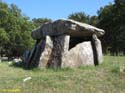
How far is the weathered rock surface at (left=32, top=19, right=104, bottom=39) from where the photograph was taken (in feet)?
76.3

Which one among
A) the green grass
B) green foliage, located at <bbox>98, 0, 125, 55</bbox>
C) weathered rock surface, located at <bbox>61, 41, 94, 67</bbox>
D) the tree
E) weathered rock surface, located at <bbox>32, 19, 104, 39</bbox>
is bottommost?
the green grass

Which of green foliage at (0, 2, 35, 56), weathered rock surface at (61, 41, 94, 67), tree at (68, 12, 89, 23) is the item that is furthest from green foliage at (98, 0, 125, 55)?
weathered rock surface at (61, 41, 94, 67)

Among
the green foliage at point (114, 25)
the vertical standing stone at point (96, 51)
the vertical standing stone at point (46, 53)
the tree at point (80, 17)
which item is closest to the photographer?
the vertical standing stone at point (46, 53)

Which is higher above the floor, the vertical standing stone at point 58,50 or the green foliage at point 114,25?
the green foliage at point 114,25

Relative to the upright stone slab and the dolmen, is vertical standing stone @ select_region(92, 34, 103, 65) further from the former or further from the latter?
the upright stone slab

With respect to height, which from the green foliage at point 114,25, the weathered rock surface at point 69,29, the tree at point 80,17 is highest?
the tree at point 80,17

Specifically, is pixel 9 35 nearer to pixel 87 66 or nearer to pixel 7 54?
pixel 7 54

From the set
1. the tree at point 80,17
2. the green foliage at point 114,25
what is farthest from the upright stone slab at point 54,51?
the tree at point 80,17

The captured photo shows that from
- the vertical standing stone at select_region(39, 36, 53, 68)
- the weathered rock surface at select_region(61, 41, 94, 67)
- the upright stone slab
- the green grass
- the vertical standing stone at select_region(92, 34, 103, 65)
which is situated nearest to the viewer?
the green grass

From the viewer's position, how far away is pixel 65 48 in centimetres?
2284

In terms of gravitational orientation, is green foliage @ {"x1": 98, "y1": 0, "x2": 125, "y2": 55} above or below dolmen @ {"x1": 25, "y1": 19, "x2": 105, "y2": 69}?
above

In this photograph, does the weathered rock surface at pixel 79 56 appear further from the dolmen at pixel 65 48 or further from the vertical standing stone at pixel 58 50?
the vertical standing stone at pixel 58 50

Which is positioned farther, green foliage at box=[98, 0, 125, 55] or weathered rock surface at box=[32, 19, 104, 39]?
green foliage at box=[98, 0, 125, 55]

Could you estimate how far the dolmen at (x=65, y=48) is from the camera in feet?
74.3
